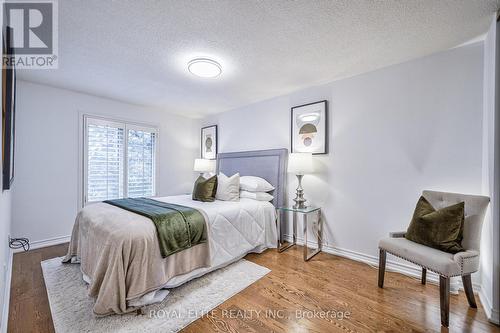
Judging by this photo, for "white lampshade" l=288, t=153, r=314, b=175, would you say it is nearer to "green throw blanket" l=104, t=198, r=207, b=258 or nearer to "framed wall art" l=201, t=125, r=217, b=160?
"green throw blanket" l=104, t=198, r=207, b=258

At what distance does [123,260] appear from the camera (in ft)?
5.53

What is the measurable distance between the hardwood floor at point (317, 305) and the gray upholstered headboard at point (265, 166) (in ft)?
3.98

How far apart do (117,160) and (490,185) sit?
4828 millimetres

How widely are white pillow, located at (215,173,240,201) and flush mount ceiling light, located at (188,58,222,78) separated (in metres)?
1.50


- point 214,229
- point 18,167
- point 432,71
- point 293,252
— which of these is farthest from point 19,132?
point 432,71

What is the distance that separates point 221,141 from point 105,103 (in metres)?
2.14

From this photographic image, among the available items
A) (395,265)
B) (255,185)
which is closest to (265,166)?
(255,185)

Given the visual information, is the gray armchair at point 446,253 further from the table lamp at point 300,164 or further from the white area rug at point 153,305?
the white area rug at point 153,305

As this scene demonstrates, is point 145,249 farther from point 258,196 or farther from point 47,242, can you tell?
point 47,242

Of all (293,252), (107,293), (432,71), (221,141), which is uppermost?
(432,71)

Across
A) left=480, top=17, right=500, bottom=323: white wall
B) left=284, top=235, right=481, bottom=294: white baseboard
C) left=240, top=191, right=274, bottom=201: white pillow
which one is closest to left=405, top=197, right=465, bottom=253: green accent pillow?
left=480, top=17, right=500, bottom=323: white wall

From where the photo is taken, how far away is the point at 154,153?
174 inches

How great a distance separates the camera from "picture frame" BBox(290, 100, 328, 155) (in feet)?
9.88

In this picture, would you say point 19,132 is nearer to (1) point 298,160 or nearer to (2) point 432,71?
(1) point 298,160
